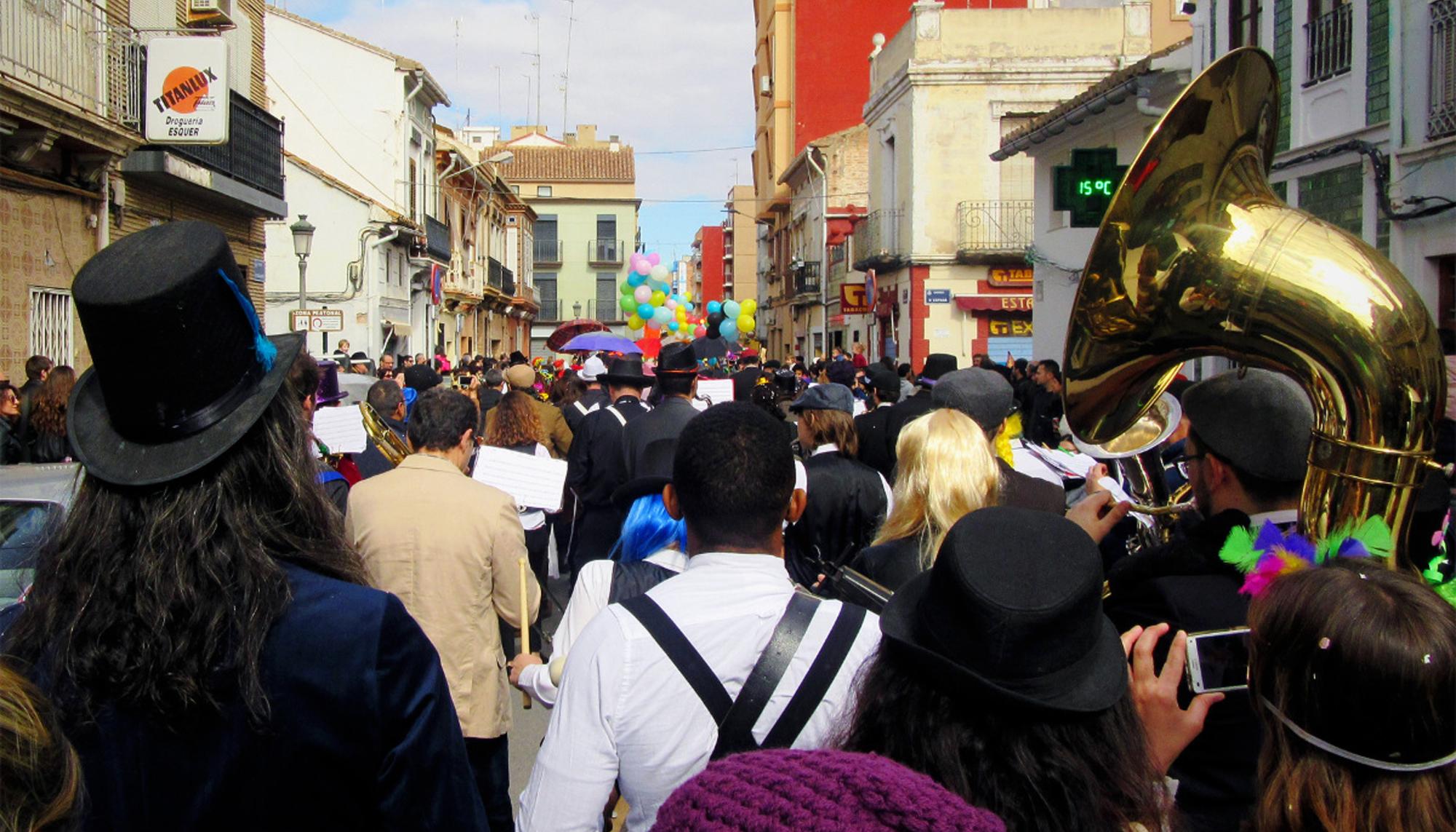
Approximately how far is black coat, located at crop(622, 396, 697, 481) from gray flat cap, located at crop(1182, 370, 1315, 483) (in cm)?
363

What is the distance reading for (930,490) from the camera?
349 cm

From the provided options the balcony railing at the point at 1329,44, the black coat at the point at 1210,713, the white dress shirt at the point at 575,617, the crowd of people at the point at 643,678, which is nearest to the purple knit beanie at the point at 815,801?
the crowd of people at the point at 643,678

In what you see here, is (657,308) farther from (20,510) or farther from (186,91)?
(20,510)

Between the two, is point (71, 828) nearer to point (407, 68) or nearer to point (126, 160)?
point (126, 160)

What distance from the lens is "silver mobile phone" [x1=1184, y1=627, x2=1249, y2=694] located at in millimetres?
1929

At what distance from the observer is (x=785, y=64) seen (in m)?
43.7

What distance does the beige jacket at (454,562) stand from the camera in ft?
12.6

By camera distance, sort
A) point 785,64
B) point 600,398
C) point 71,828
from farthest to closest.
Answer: point 785,64 → point 600,398 → point 71,828

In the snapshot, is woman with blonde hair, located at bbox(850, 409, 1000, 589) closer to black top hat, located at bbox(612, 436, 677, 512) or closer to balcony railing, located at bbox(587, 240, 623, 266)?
black top hat, located at bbox(612, 436, 677, 512)

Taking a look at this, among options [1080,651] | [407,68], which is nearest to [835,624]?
[1080,651]

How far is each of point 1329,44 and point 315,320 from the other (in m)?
14.0

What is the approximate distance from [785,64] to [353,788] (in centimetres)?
4412

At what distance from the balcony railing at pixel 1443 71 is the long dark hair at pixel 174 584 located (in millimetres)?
9921

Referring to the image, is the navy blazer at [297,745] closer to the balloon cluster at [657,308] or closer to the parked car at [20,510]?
the parked car at [20,510]
